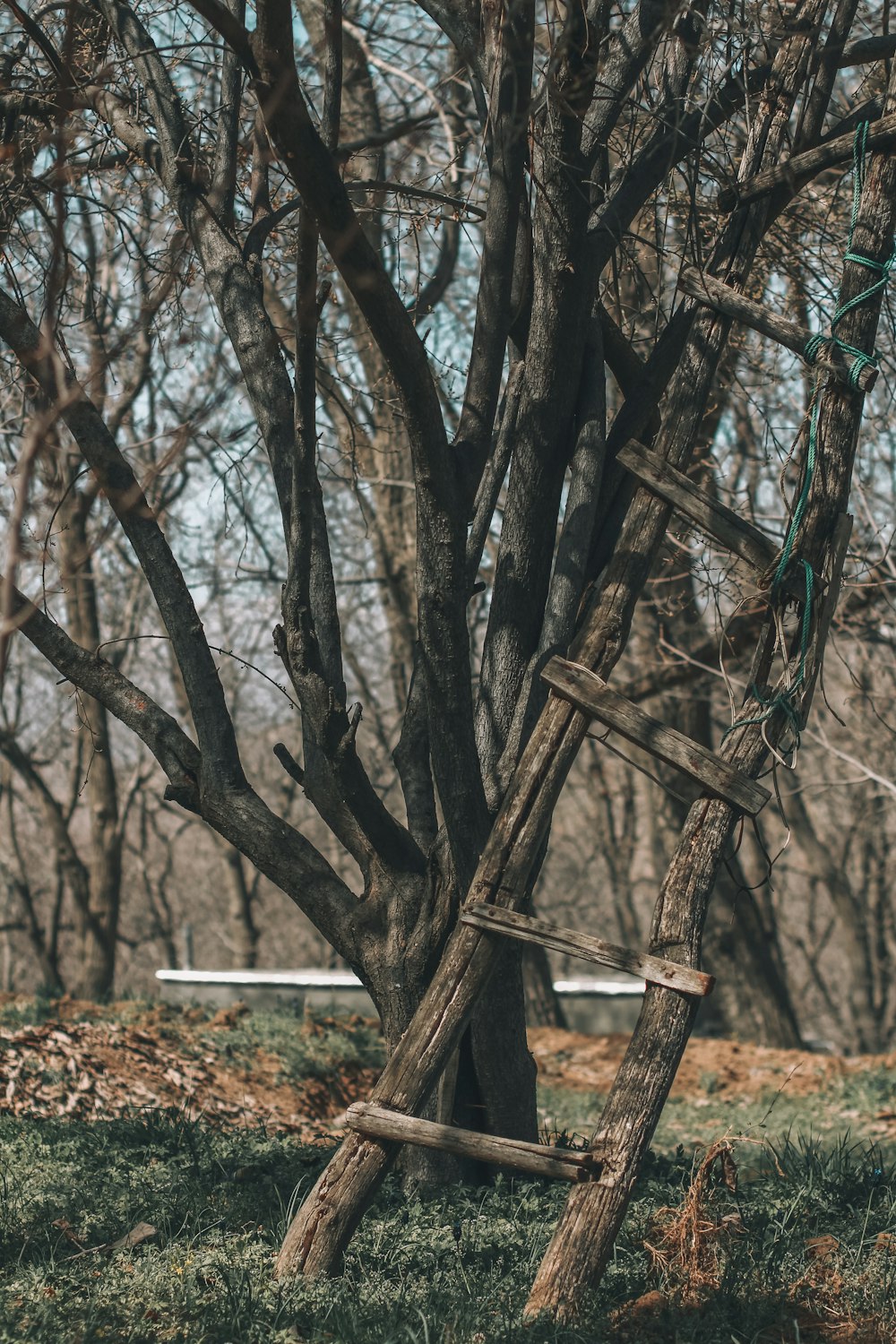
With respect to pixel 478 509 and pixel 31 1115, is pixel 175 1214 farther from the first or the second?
pixel 478 509

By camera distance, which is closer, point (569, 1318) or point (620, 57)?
point (569, 1318)

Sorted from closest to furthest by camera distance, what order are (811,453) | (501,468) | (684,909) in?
(684,909) → (811,453) → (501,468)

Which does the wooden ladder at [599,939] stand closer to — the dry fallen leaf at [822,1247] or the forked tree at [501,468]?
the forked tree at [501,468]

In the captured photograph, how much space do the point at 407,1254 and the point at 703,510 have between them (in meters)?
2.46

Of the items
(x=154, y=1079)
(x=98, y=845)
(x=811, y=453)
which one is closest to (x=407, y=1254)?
(x=811, y=453)

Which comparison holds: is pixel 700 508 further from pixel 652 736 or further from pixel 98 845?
pixel 98 845

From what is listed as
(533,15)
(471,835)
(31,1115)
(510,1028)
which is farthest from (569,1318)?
(533,15)

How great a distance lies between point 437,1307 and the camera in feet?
11.0

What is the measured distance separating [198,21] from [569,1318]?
5.43 metres

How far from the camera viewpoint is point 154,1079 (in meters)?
6.98

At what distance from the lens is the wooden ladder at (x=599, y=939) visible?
11.5ft

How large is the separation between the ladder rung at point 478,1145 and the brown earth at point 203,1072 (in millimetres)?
1334

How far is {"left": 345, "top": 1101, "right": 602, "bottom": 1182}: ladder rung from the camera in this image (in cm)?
348

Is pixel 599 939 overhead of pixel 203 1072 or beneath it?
overhead
